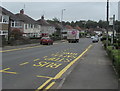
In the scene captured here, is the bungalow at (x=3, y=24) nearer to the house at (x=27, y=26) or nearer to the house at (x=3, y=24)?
the house at (x=3, y=24)

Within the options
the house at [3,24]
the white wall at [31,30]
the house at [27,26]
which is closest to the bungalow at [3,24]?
the house at [3,24]

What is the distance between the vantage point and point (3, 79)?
7.68m

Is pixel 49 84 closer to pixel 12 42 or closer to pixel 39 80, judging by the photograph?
pixel 39 80

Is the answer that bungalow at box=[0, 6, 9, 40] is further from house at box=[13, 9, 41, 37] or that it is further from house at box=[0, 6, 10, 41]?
house at box=[13, 9, 41, 37]

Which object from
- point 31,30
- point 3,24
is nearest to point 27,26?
point 31,30

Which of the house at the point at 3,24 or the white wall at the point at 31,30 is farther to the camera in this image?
the white wall at the point at 31,30

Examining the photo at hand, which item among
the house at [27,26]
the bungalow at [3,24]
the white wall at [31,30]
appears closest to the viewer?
the bungalow at [3,24]

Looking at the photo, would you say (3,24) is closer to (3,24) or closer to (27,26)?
(3,24)

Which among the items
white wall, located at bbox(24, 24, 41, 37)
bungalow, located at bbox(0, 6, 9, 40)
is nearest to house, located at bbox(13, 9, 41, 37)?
white wall, located at bbox(24, 24, 41, 37)

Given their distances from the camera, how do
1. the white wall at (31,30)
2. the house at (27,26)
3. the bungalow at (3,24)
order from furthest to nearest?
1. the white wall at (31,30)
2. the house at (27,26)
3. the bungalow at (3,24)

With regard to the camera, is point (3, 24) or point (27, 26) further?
point (27, 26)

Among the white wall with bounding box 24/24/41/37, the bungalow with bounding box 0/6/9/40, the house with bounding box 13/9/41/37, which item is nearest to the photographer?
the bungalow with bounding box 0/6/9/40

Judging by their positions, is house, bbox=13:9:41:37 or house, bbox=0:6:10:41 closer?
house, bbox=0:6:10:41

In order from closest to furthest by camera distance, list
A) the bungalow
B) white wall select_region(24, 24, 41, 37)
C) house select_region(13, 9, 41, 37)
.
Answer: the bungalow
house select_region(13, 9, 41, 37)
white wall select_region(24, 24, 41, 37)
